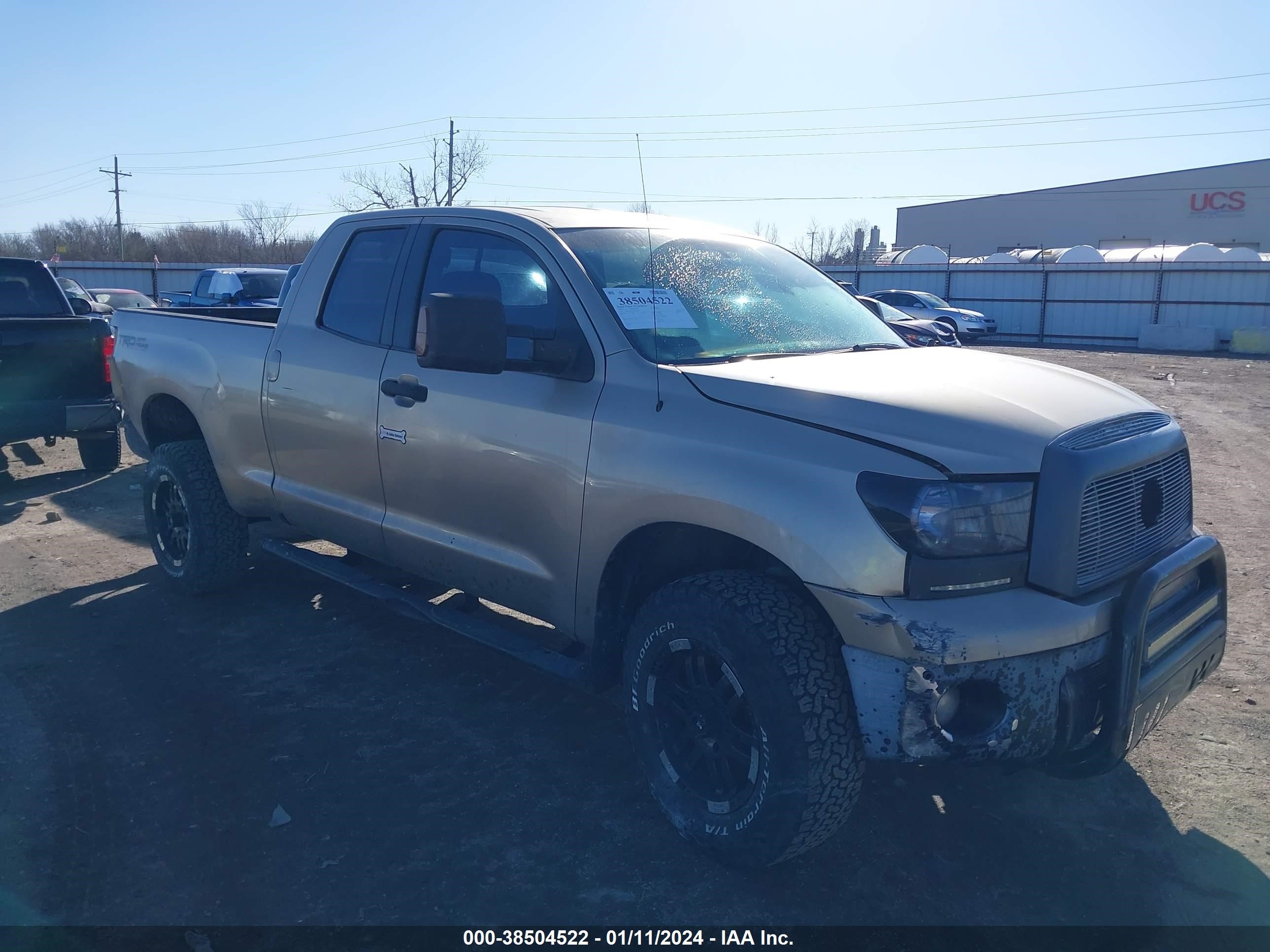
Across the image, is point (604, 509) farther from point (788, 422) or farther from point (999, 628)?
point (999, 628)

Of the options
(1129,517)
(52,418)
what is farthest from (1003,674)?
(52,418)

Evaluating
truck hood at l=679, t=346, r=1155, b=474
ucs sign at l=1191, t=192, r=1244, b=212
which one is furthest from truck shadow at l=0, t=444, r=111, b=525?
ucs sign at l=1191, t=192, r=1244, b=212

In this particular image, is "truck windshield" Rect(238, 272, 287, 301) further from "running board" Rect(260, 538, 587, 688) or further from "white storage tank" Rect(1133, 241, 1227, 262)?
"white storage tank" Rect(1133, 241, 1227, 262)

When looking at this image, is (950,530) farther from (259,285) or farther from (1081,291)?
(1081,291)

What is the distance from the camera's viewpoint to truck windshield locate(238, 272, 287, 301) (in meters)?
16.1

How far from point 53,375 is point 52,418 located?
1.23ft

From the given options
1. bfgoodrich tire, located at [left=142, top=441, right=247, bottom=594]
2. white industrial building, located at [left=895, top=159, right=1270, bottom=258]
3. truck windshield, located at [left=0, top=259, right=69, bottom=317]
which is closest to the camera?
bfgoodrich tire, located at [left=142, top=441, right=247, bottom=594]

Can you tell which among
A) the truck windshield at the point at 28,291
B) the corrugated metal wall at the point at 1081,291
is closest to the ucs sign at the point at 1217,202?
the corrugated metal wall at the point at 1081,291

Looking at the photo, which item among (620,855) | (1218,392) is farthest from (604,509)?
(1218,392)

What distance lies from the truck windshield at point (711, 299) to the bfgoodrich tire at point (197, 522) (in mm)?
2883

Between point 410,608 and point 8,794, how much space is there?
1.59m

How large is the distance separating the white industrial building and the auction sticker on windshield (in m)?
50.4

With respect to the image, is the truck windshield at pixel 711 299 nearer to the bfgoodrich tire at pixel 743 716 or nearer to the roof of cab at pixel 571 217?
the roof of cab at pixel 571 217

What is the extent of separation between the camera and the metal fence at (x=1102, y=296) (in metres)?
28.9
